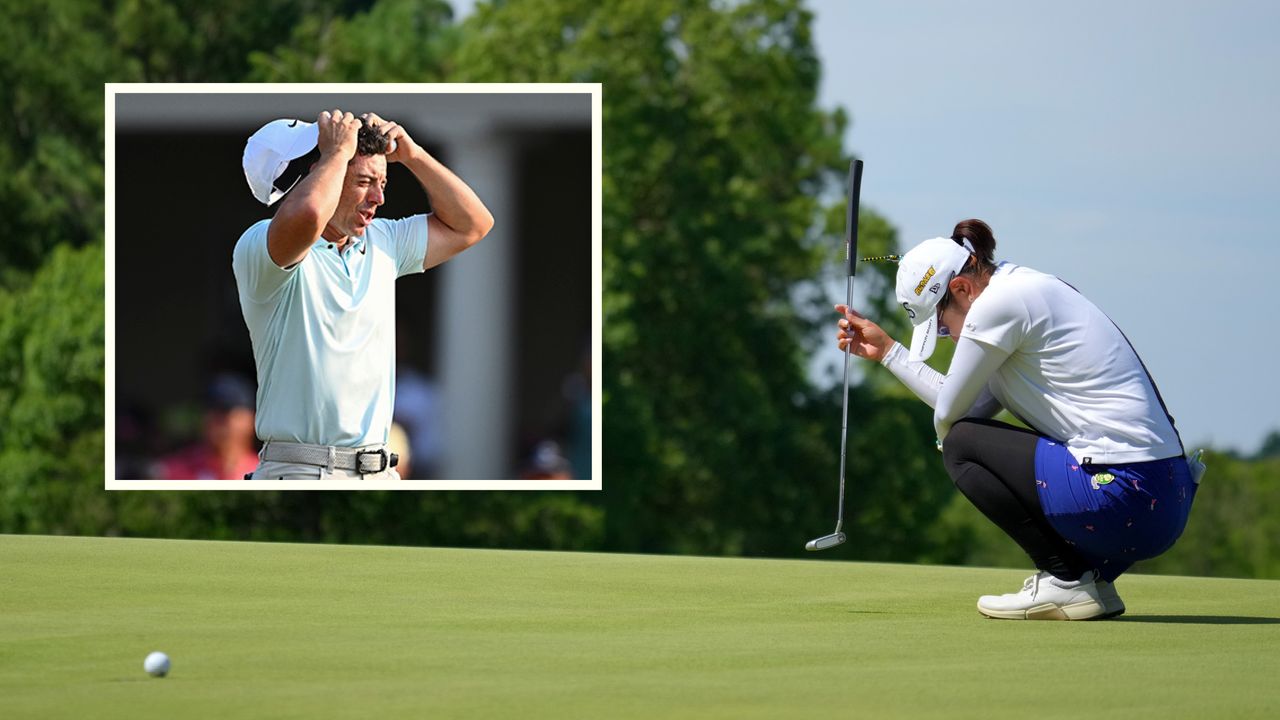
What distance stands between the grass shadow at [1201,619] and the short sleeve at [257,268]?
14.4 ft

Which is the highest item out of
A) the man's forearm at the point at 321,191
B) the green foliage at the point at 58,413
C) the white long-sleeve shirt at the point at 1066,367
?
the man's forearm at the point at 321,191

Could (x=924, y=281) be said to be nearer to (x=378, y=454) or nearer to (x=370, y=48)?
(x=378, y=454)

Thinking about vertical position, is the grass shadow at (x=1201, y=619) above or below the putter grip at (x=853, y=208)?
below

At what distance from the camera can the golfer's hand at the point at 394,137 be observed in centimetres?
1113

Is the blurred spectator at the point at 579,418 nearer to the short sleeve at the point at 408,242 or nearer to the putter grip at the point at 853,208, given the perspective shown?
the short sleeve at the point at 408,242

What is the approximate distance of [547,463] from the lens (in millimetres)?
13109

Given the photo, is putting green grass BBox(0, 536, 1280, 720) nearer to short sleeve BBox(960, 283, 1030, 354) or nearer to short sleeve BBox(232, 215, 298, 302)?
short sleeve BBox(960, 283, 1030, 354)

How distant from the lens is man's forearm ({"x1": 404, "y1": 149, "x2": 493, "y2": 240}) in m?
11.2

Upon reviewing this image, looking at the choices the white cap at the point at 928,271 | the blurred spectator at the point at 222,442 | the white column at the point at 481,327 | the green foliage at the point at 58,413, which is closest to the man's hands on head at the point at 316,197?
the white column at the point at 481,327

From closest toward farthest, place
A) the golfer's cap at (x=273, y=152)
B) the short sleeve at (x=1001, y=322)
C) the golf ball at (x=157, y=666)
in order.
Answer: the golf ball at (x=157, y=666), the short sleeve at (x=1001, y=322), the golfer's cap at (x=273, y=152)

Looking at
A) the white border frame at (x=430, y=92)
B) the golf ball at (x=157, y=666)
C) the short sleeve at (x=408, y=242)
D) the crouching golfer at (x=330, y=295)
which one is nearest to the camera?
the golf ball at (x=157, y=666)

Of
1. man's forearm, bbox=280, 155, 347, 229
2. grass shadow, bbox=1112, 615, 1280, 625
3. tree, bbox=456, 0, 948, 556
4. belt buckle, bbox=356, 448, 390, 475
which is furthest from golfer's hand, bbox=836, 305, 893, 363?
tree, bbox=456, 0, 948, 556

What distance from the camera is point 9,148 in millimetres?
28609

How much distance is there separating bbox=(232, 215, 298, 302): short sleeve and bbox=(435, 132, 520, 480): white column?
1366 mm
